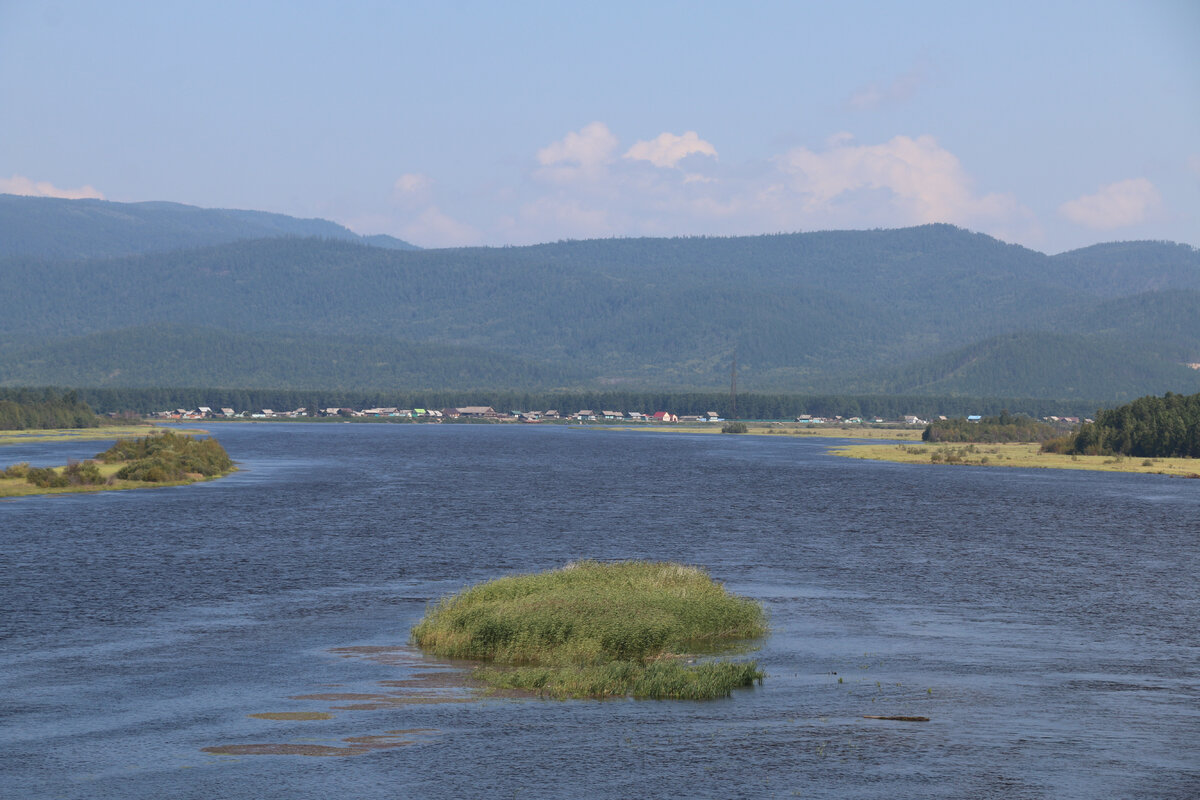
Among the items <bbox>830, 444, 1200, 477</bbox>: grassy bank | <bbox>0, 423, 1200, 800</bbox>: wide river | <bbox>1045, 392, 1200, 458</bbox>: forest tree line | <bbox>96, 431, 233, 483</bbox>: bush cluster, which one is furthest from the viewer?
<bbox>1045, 392, 1200, 458</bbox>: forest tree line

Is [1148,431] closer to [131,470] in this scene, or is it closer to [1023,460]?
[1023,460]

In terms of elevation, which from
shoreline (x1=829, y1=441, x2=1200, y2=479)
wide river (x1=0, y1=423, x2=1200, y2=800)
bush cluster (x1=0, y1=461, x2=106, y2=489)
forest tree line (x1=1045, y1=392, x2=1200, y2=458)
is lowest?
wide river (x1=0, y1=423, x2=1200, y2=800)

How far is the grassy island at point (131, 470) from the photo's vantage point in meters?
104

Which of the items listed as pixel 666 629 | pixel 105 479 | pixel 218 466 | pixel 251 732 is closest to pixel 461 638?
pixel 666 629

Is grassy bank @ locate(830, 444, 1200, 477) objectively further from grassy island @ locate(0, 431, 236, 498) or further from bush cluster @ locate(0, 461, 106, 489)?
bush cluster @ locate(0, 461, 106, 489)

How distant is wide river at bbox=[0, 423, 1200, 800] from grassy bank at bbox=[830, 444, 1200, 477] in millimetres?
57942

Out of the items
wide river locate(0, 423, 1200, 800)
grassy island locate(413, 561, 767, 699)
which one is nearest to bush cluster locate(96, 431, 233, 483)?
wide river locate(0, 423, 1200, 800)

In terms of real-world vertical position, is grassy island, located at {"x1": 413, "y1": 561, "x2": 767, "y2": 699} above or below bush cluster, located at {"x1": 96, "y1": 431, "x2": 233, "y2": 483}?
below

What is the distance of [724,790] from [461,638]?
50.8 ft

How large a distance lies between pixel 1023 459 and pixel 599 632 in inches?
5316

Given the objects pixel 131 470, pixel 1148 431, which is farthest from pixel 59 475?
pixel 1148 431

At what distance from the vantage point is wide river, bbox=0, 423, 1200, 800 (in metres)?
30.0

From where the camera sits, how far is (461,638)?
140 ft

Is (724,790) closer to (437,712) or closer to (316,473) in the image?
(437,712)
